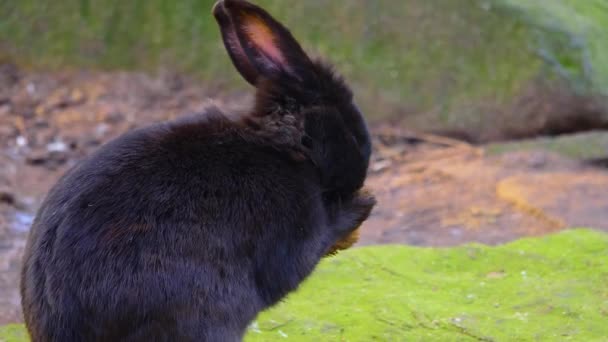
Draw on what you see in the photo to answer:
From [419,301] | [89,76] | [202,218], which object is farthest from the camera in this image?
[89,76]

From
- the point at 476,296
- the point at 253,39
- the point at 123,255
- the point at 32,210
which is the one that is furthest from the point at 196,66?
the point at 123,255

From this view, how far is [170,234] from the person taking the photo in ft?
9.32

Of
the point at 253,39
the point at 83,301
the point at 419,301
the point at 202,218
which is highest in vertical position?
the point at 253,39

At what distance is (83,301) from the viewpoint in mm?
2744

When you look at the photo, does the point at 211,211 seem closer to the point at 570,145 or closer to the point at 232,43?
the point at 232,43

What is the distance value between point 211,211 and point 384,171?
4704 mm

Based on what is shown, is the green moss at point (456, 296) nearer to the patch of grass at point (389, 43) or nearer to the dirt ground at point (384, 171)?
the dirt ground at point (384, 171)

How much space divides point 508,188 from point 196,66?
303 cm

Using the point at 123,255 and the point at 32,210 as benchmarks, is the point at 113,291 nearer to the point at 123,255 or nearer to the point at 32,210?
the point at 123,255

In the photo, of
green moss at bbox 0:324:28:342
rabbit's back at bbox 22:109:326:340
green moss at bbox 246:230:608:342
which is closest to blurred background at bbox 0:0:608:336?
green moss at bbox 246:230:608:342

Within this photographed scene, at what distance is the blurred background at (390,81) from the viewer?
7.36 metres

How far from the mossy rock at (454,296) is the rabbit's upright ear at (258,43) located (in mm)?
904

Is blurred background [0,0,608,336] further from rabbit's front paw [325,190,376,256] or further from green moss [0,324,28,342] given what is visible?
rabbit's front paw [325,190,376,256]

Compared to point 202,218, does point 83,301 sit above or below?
below
